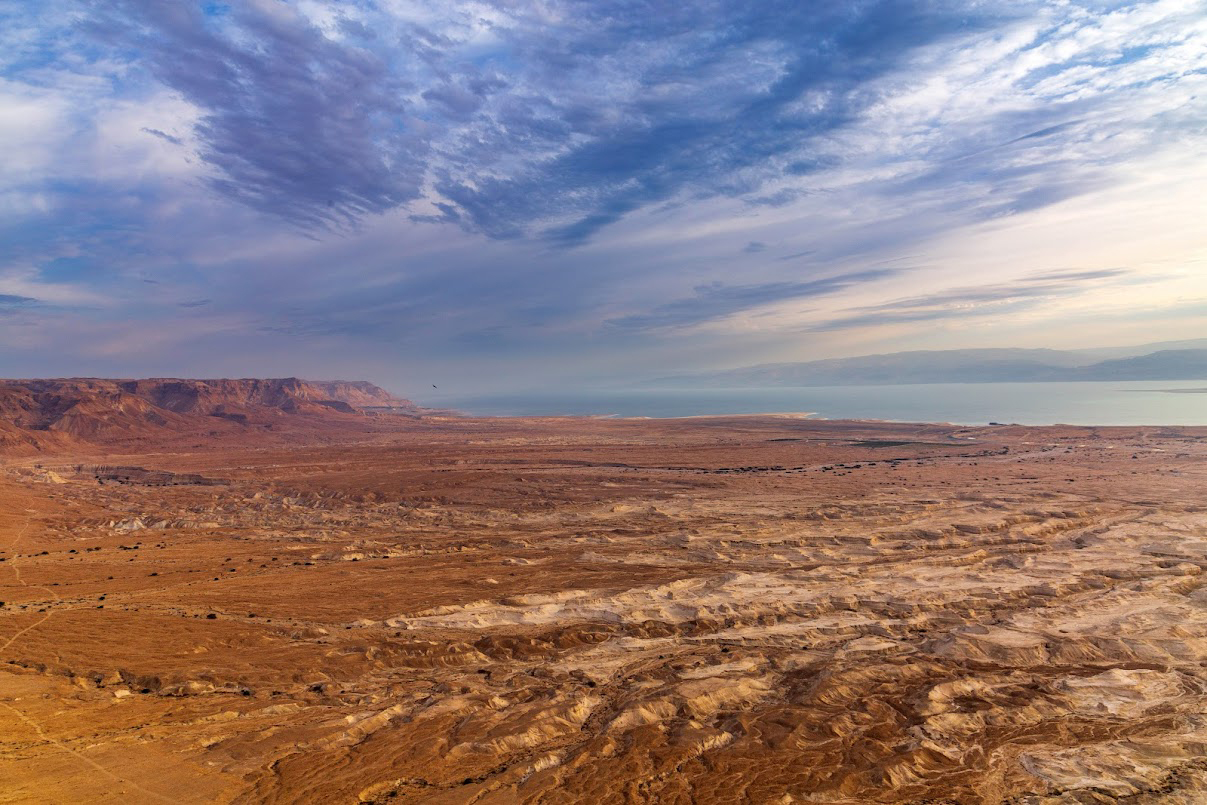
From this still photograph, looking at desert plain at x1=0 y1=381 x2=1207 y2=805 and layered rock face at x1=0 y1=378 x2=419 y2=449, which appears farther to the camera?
layered rock face at x1=0 y1=378 x2=419 y2=449

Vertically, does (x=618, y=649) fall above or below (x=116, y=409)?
below

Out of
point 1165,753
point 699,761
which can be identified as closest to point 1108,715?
point 1165,753

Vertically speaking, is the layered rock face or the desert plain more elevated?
the layered rock face

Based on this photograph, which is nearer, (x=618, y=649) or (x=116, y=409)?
(x=618, y=649)

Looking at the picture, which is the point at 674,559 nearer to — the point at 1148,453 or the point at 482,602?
the point at 482,602

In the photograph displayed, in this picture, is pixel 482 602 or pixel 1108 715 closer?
pixel 1108 715

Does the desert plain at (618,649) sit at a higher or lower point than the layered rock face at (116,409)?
lower

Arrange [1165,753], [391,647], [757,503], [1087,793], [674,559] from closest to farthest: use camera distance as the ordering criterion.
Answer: [1087,793]
[1165,753]
[391,647]
[674,559]
[757,503]

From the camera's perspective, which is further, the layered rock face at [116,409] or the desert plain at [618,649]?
the layered rock face at [116,409]
